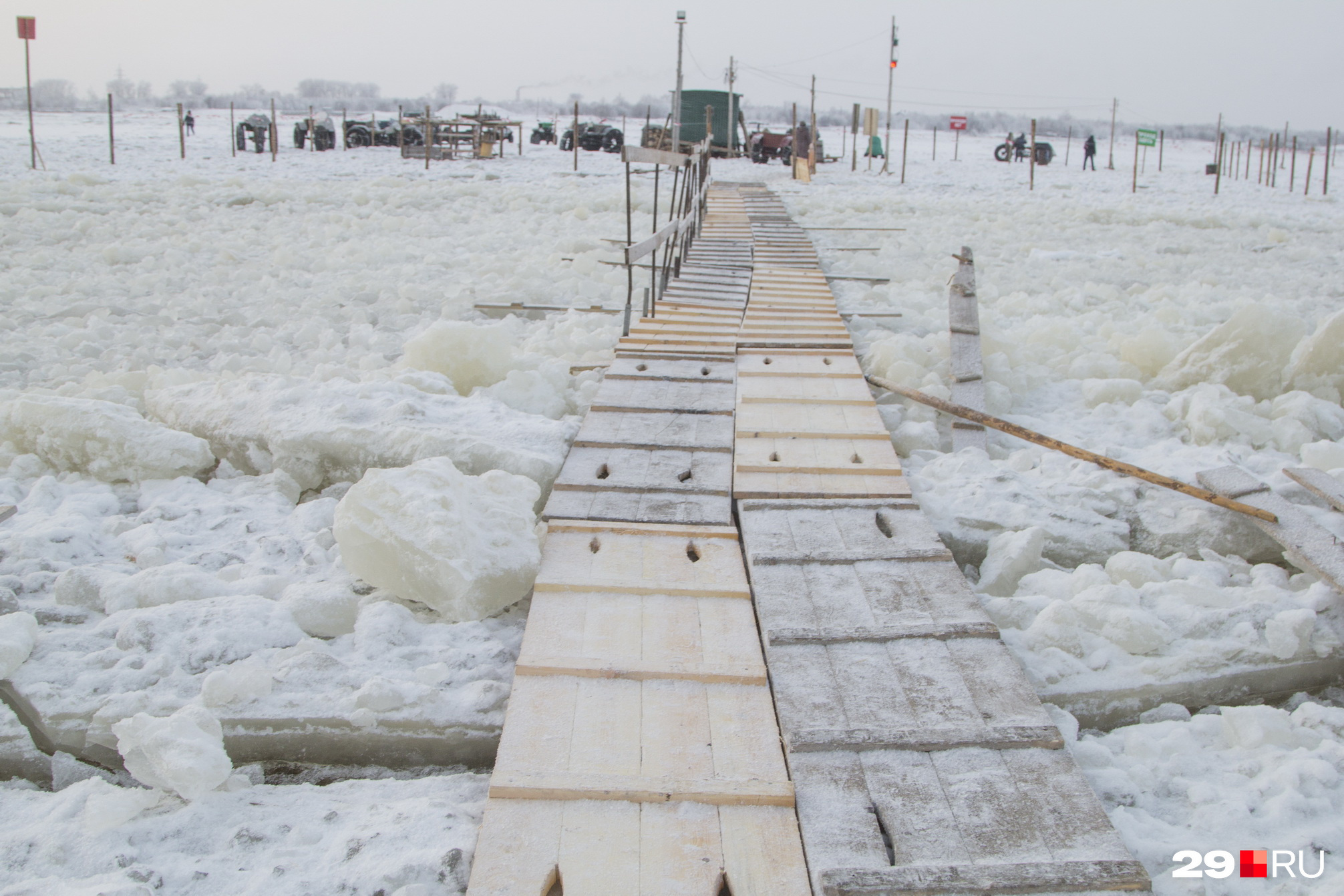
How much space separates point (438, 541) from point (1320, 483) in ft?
10.4

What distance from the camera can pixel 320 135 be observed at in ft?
91.1

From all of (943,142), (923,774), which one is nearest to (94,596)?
(923,774)

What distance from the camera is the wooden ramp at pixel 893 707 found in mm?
1642

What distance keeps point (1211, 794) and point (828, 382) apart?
2.82 meters

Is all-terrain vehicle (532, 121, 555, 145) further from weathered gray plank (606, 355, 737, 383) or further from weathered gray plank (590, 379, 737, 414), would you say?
weathered gray plank (590, 379, 737, 414)

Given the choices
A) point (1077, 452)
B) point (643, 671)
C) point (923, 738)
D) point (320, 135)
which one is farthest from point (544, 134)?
point (923, 738)

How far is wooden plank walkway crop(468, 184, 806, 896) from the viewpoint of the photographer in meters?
1.64

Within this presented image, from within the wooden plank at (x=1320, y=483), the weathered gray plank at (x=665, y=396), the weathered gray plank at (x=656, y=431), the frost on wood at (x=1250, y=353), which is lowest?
the wooden plank at (x=1320, y=483)

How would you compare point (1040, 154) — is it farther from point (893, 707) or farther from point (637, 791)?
point (637, 791)

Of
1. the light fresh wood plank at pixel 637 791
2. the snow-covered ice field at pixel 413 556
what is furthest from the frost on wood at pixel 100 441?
the light fresh wood plank at pixel 637 791

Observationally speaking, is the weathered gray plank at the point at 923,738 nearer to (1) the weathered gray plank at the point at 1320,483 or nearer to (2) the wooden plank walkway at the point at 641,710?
(2) the wooden plank walkway at the point at 641,710

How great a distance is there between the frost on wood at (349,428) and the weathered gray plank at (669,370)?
2.42 ft

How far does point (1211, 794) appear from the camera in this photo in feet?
6.37

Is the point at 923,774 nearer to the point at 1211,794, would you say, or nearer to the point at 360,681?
the point at 1211,794
